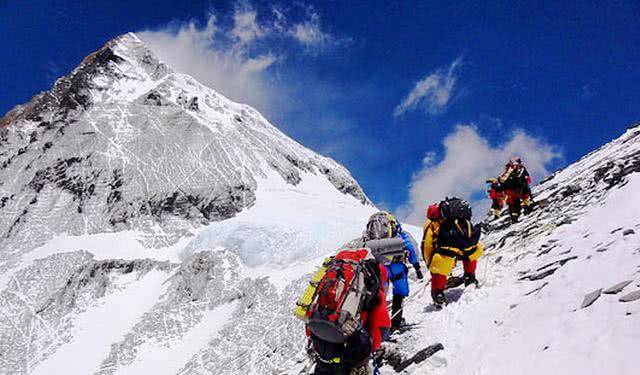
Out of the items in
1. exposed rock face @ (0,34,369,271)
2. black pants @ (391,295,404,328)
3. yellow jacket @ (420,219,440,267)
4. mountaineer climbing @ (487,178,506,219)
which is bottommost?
black pants @ (391,295,404,328)

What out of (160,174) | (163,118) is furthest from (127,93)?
(160,174)

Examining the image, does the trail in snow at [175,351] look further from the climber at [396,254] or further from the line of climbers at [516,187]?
the climber at [396,254]

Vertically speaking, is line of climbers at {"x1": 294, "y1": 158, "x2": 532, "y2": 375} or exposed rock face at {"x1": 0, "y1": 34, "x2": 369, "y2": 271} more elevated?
exposed rock face at {"x1": 0, "y1": 34, "x2": 369, "y2": 271}

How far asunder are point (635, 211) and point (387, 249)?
4586 mm

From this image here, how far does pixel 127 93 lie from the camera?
3531 inches

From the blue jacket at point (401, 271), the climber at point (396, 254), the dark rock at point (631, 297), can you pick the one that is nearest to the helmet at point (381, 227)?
the climber at point (396, 254)

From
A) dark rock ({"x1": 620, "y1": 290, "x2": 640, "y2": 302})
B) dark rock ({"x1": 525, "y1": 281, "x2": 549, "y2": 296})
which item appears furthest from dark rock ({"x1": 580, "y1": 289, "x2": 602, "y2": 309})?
dark rock ({"x1": 525, "y1": 281, "x2": 549, "y2": 296})

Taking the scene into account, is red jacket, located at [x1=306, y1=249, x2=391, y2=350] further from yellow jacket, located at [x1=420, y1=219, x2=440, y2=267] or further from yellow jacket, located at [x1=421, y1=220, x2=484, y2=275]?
yellow jacket, located at [x1=420, y1=219, x2=440, y2=267]

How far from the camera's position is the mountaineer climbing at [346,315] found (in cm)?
535

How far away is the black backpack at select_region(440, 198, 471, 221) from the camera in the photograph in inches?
322

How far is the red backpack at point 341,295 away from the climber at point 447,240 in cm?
275

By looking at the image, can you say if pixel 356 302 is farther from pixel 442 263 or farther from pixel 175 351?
pixel 175 351

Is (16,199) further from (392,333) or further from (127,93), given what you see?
(392,333)

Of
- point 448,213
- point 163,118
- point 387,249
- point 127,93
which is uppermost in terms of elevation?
point 127,93
